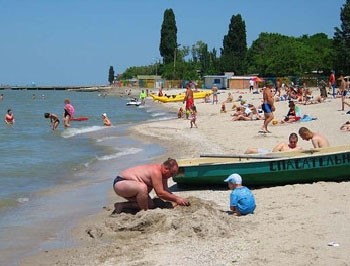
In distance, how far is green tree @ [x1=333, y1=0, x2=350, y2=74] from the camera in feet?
206

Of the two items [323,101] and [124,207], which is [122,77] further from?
[124,207]

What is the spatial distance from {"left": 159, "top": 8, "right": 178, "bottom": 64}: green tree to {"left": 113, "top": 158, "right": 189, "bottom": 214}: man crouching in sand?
4213 inches

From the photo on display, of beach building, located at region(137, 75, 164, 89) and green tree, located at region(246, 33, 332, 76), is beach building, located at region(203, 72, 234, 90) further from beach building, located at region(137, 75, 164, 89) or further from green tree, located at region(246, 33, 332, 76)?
beach building, located at region(137, 75, 164, 89)

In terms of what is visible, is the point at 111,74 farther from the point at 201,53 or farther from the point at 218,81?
the point at 218,81

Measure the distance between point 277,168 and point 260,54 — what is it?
3378 inches

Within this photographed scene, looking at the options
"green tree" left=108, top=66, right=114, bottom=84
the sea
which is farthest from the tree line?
the sea

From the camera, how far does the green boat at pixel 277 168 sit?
377 inches

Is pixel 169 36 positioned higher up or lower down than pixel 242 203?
higher up

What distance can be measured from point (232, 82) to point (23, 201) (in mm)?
64716

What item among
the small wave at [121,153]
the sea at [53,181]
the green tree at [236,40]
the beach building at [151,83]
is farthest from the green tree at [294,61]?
the small wave at [121,153]

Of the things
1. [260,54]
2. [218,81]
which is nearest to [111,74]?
[260,54]

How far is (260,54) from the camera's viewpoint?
307ft

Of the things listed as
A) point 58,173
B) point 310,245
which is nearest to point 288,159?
point 310,245

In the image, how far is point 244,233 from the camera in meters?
7.16
